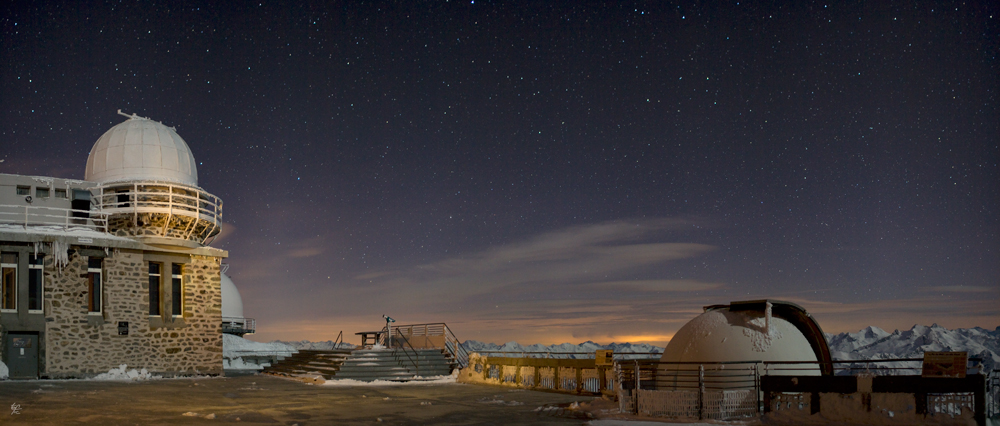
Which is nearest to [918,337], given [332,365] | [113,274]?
[332,365]

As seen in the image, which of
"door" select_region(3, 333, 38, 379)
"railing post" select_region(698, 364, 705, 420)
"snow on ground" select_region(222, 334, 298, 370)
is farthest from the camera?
"snow on ground" select_region(222, 334, 298, 370)

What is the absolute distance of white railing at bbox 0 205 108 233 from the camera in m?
26.1

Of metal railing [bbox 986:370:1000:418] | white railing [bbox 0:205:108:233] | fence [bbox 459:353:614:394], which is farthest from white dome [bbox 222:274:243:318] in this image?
metal railing [bbox 986:370:1000:418]

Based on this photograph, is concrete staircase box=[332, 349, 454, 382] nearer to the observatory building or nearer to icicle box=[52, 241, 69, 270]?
icicle box=[52, 241, 69, 270]

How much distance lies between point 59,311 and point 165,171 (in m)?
6.83

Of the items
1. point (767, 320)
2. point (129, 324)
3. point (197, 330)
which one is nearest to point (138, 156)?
point (129, 324)

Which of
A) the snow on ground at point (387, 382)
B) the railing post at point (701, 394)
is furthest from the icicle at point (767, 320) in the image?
the snow on ground at point (387, 382)

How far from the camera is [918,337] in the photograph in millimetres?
105875

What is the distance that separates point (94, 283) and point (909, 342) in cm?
11121

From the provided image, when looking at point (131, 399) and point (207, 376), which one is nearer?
point (131, 399)

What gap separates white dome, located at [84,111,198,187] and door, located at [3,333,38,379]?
6903 millimetres

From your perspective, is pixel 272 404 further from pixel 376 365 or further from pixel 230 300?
pixel 230 300

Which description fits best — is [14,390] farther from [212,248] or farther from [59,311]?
[212,248]

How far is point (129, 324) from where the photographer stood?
2694 cm
